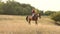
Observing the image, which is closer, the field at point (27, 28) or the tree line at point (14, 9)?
the field at point (27, 28)

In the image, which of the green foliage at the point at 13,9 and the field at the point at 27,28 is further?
the green foliage at the point at 13,9

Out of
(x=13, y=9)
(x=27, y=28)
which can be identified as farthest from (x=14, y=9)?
(x=27, y=28)

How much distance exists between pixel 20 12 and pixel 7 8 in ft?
9.32

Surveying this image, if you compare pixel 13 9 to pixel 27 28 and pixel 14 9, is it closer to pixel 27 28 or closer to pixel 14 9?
pixel 14 9

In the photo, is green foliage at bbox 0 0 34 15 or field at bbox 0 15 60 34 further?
green foliage at bbox 0 0 34 15

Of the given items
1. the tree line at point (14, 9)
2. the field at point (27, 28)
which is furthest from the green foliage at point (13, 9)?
the field at point (27, 28)

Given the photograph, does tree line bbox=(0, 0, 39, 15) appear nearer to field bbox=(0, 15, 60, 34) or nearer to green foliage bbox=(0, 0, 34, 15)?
green foliage bbox=(0, 0, 34, 15)

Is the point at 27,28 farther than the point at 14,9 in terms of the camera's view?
No

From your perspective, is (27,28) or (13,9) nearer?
(27,28)

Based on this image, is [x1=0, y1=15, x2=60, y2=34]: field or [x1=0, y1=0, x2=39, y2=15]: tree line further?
[x1=0, y1=0, x2=39, y2=15]: tree line

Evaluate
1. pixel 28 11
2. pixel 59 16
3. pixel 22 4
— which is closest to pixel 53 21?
pixel 59 16

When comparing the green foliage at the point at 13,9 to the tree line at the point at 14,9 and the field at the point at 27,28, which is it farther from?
the field at the point at 27,28

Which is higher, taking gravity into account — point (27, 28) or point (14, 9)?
point (27, 28)

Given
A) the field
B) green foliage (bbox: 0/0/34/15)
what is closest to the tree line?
green foliage (bbox: 0/0/34/15)
